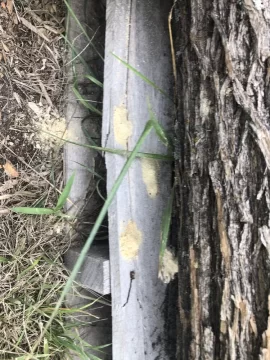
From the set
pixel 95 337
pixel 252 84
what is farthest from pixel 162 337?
pixel 252 84

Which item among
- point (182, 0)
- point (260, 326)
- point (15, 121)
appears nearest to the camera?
point (260, 326)

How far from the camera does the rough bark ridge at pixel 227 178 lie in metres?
0.92

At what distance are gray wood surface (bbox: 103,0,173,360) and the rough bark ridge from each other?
0.50 ft

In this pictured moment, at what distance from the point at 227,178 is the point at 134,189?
305 millimetres

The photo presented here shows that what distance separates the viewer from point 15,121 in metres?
1.34

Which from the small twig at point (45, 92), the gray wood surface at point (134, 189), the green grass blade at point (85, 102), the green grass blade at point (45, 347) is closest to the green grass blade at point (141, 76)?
the gray wood surface at point (134, 189)

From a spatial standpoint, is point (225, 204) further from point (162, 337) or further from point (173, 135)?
point (162, 337)

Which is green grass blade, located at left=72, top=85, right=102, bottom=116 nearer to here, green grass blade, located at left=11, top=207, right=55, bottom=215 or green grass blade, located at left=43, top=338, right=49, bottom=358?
green grass blade, located at left=11, top=207, right=55, bottom=215

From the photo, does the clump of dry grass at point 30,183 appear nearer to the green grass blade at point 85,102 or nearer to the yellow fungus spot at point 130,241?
the green grass blade at point 85,102

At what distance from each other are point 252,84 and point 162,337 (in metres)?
0.68

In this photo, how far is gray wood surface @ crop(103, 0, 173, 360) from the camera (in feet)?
3.86

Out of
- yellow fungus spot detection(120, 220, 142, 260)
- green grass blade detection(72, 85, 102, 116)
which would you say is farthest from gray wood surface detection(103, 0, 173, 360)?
green grass blade detection(72, 85, 102, 116)

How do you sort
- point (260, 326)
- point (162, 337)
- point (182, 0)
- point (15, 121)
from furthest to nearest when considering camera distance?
1. point (15, 121)
2. point (162, 337)
3. point (182, 0)
4. point (260, 326)

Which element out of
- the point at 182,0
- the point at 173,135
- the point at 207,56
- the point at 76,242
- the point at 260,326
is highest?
the point at 182,0
